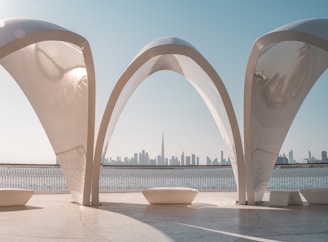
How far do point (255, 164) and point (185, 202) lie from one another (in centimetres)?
270

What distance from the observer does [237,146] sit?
12641 mm

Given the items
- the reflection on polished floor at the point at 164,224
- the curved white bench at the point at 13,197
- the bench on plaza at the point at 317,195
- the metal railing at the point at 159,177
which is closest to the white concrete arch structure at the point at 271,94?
the bench on plaza at the point at 317,195

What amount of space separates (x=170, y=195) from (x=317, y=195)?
16.1ft

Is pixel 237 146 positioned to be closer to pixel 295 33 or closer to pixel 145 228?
pixel 295 33

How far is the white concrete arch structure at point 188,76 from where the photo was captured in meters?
11.5

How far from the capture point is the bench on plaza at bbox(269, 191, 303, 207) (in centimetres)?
1225

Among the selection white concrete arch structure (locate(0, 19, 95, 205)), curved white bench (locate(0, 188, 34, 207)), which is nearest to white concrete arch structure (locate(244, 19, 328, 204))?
white concrete arch structure (locate(0, 19, 95, 205))

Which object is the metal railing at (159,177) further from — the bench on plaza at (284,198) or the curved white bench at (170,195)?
the bench on plaza at (284,198)

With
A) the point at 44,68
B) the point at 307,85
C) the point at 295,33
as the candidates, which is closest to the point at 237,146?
the point at 307,85

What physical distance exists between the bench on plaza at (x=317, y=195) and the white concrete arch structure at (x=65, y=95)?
736cm

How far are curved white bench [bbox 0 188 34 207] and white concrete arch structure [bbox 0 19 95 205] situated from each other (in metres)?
1.47

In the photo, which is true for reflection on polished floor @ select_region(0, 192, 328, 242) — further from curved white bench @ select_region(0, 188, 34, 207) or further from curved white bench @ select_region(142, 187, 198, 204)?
curved white bench @ select_region(142, 187, 198, 204)

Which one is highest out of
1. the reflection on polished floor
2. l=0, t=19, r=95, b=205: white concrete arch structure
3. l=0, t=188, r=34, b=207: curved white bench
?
l=0, t=19, r=95, b=205: white concrete arch structure

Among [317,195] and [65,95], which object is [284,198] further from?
[65,95]
